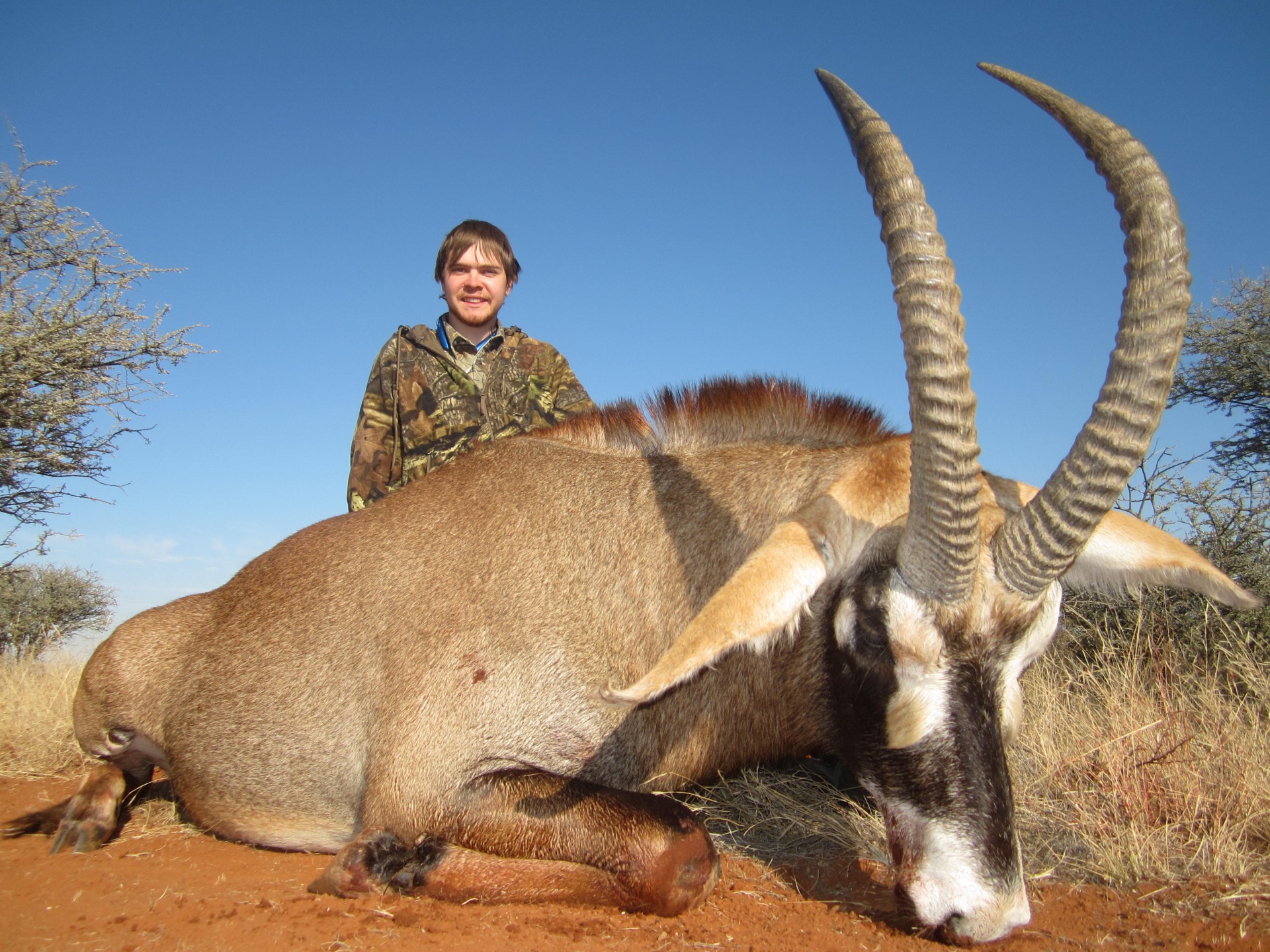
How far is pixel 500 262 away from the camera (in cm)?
771

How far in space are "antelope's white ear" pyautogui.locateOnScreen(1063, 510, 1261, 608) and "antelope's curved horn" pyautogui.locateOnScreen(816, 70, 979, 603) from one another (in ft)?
2.82

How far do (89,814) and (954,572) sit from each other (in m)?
5.06

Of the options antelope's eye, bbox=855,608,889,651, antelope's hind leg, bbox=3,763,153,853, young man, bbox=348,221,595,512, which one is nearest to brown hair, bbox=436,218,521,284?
young man, bbox=348,221,595,512

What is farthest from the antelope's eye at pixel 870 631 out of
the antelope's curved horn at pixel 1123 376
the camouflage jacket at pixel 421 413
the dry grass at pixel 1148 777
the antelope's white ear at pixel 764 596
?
the camouflage jacket at pixel 421 413

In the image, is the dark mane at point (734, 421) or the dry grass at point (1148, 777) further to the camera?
the dark mane at point (734, 421)

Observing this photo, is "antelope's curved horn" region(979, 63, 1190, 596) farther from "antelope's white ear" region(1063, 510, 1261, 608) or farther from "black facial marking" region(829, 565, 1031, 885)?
"antelope's white ear" region(1063, 510, 1261, 608)

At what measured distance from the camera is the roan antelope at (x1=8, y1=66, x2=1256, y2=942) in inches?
121

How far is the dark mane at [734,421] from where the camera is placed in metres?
4.67

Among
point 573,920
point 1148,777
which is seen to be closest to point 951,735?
point 573,920

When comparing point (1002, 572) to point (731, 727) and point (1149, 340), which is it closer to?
point (1149, 340)

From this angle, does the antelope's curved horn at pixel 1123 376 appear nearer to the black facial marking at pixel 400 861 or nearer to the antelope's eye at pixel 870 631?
the antelope's eye at pixel 870 631

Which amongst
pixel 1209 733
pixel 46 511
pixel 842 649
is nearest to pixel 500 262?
pixel 842 649

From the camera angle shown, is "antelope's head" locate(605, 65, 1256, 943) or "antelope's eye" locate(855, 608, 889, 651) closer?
"antelope's head" locate(605, 65, 1256, 943)

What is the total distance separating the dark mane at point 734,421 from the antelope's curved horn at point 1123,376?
4.86ft
